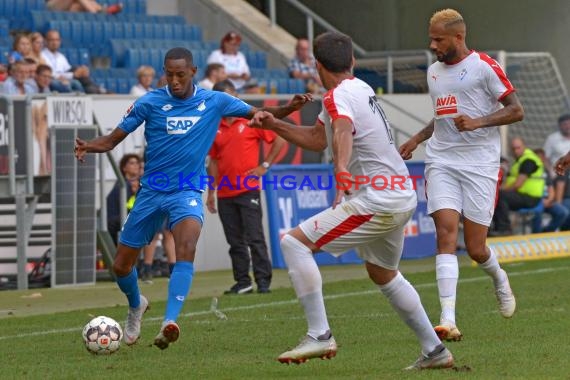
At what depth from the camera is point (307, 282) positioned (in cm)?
793

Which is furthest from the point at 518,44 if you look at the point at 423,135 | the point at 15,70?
the point at 423,135

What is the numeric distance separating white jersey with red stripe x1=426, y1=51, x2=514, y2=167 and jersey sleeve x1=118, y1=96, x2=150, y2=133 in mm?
2134

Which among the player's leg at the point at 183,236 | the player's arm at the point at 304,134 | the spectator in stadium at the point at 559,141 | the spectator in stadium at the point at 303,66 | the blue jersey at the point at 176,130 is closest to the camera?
the player's arm at the point at 304,134

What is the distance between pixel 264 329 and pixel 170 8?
15.2 m

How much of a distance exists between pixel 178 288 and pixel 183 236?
431mm

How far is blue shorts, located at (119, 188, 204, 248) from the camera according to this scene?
33.1ft

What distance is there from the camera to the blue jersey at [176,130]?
10250 millimetres

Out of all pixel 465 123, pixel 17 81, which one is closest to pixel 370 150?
pixel 465 123

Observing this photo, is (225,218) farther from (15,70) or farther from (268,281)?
(15,70)

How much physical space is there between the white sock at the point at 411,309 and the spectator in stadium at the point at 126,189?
33.0ft

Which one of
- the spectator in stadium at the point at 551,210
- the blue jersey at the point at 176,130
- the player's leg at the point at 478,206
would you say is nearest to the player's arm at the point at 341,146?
the blue jersey at the point at 176,130

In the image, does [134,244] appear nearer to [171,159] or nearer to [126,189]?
[171,159]

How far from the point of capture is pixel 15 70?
18.1 m

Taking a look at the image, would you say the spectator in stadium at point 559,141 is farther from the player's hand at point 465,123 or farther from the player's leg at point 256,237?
the player's hand at point 465,123
